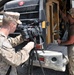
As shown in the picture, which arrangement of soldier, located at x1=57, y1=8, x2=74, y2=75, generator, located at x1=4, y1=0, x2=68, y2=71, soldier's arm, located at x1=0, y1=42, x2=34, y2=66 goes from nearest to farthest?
soldier's arm, located at x1=0, y1=42, x2=34, y2=66, generator, located at x1=4, y1=0, x2=68, y2=71, soldier, located at x1=57, y1=8, x2=74, y2=75

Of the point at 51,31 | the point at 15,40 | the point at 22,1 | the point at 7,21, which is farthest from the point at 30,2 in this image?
the point at 7,21

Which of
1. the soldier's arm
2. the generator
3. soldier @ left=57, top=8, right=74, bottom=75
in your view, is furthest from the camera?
soldier @ left=57, top=8, right=74, bottom=75

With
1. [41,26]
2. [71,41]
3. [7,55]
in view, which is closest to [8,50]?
[7,55]

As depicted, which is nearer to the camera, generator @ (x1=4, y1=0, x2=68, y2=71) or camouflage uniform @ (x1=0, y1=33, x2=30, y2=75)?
camouflage uniform @ (x1=0, y1=33, x2=30, y2=75)

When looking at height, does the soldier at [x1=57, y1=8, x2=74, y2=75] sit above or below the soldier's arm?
below

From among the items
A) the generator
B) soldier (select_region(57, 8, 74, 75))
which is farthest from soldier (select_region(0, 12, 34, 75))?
soldier (select_region(57, 8, 74, 75))

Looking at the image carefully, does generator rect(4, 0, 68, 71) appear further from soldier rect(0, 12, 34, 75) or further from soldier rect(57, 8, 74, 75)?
soldier rect(0, 12, 34, 75)

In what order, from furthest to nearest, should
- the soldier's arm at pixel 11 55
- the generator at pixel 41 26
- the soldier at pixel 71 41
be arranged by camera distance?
1. the soldier at pixel 71 41
2. the generator at pixel 41 26
3. the soldier's arm at pixel 11 55

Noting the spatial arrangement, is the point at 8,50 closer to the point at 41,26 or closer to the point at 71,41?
the point at 41,26

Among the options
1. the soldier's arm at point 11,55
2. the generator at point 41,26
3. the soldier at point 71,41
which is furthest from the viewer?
the soldier at point 71,41

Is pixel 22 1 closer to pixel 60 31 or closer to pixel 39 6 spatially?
pixel 39 6

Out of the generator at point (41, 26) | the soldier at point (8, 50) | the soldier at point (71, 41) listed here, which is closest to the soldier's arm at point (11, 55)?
the soldier at point (8, 50)

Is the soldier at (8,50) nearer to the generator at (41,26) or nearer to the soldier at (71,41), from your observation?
the generator at (41,26)

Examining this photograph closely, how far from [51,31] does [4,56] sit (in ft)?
8.79
